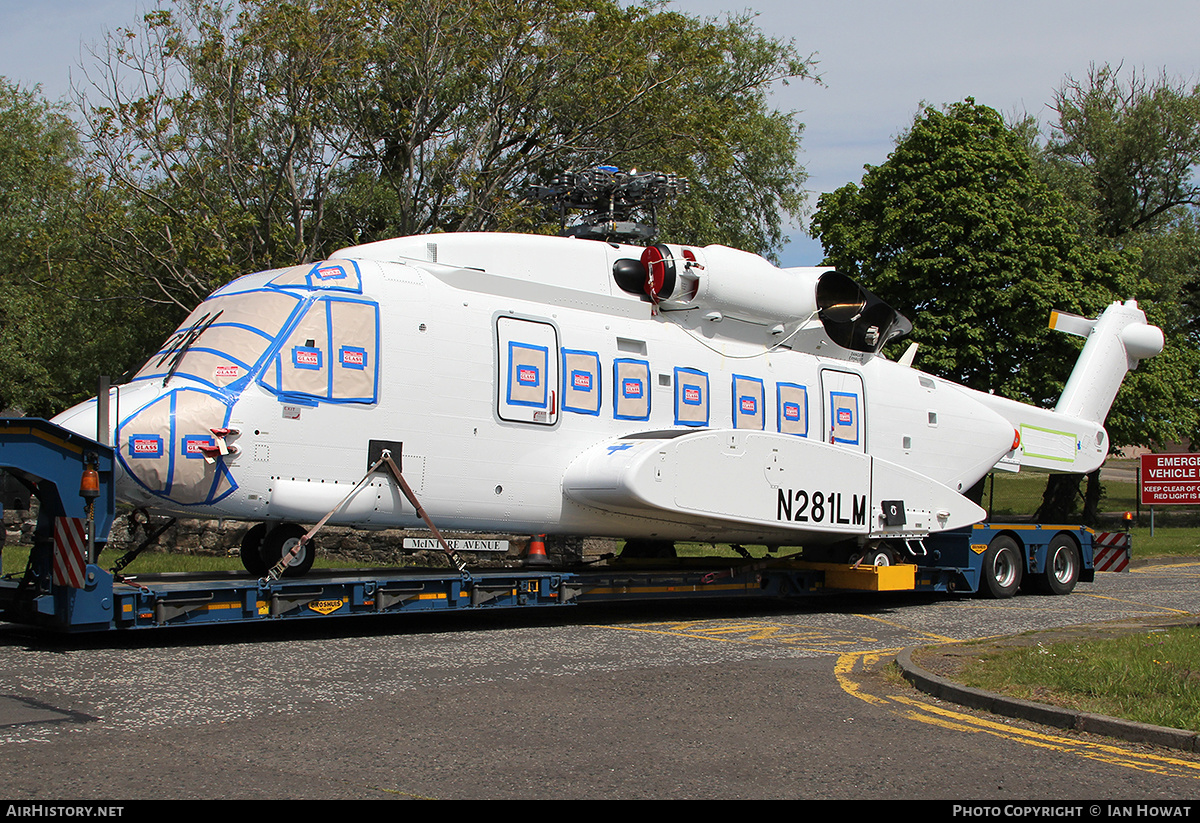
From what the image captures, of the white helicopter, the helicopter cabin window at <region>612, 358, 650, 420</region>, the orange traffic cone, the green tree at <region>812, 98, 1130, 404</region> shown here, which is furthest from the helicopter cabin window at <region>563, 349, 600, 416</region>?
the green tree at <region>812, 98, 1130, 404</region>

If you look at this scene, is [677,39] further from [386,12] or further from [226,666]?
[226,666]

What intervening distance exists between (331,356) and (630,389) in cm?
366

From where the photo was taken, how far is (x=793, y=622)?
13.5 m

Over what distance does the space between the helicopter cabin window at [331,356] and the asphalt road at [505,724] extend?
243 cm

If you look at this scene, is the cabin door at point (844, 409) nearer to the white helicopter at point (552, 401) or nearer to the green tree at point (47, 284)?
the white helicopter at point (552, 401)

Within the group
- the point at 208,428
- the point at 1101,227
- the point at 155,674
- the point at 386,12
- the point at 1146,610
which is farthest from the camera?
the point at 1101,227

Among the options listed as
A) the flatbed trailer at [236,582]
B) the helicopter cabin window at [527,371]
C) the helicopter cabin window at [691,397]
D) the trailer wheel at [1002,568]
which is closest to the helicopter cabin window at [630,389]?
the helicopter cabin window at [691,397]

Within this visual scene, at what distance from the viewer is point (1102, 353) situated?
19125 millimetres

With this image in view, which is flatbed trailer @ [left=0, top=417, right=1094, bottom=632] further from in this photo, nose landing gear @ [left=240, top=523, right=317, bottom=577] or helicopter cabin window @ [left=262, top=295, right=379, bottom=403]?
helicopter cabin window @ [left=262, top=295, right=379, bottom=403]

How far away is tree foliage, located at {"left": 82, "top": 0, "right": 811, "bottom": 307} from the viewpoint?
21734 mm

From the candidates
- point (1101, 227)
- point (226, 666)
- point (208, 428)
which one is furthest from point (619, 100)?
point (1101, 227)
